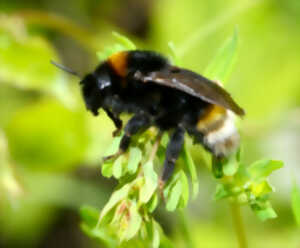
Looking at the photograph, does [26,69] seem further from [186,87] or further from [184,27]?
[186,87]

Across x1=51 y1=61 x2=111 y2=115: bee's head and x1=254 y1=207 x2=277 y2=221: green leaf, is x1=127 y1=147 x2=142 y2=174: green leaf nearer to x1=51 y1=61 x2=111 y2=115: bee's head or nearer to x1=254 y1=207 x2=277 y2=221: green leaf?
x1=51 y1=61 x2=111 y2=115: bee's head

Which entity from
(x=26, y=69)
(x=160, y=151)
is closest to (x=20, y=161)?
(x=26, y=69)

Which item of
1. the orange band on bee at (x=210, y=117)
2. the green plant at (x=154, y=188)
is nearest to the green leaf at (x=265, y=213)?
the green plant at (x=154, y=188)

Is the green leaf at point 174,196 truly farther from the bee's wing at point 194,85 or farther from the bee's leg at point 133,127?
the bee's wing at point 194,85

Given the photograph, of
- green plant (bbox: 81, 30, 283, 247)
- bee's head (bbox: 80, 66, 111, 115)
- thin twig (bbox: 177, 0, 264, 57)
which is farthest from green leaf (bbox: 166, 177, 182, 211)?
thin twig (bbox: 177, 0, 264, 57)

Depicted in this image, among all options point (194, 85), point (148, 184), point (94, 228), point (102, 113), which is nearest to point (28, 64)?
point (102, 113)

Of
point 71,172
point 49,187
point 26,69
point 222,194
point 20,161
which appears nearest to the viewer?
point 222,194

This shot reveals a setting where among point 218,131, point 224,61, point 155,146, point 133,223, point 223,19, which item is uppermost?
point 223,19

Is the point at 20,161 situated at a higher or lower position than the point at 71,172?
lower

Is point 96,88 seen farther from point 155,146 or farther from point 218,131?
point 218,131
